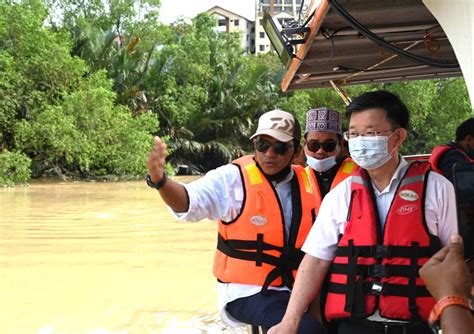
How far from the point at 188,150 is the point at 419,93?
1094 centimetres

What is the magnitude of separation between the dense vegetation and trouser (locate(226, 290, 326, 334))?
20.7 m

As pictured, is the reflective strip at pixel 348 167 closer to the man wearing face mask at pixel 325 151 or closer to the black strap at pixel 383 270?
the man wearing face mask at pixel 325 151

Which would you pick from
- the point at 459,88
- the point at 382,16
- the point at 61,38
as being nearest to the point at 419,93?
the point at 459,88

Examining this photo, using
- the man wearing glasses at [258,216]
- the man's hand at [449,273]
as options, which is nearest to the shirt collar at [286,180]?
the man wearing glasses at [258,216]

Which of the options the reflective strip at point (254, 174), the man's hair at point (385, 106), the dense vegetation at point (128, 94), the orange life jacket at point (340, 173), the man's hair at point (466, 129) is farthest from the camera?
the dense vegetation at point (128, 94)

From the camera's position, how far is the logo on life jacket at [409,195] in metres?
2.10

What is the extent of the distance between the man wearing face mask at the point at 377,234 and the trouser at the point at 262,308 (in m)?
0.43

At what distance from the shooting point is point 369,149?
2.12 metres

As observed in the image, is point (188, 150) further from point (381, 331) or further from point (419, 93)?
point (381, 331)

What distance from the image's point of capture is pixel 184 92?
32156 millimetres

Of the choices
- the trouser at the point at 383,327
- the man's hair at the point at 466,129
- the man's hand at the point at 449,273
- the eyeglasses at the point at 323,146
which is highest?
the man's hair at the point at 466,129

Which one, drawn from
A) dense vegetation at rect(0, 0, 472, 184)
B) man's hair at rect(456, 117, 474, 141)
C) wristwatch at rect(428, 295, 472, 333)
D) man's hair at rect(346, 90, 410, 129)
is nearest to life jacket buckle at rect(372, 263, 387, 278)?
man's hair at rect(346, 90, 410, 129)

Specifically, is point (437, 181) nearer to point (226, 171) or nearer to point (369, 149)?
point (369, 149)

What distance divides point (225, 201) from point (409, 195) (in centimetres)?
96
